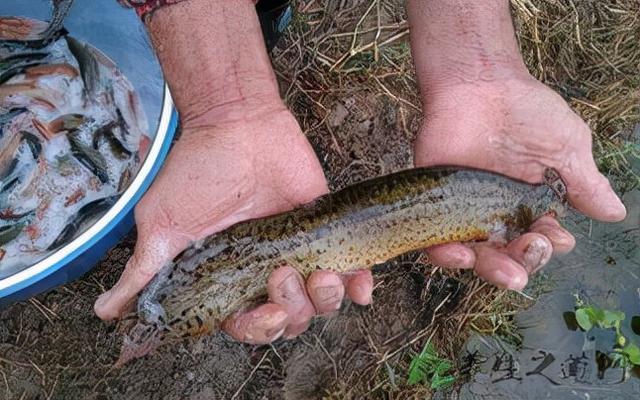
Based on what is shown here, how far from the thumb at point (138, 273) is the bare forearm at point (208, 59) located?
66 centimetres

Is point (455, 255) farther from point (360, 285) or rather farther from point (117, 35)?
point (117, 35)

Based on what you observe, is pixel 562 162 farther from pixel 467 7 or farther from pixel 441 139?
pixel 467 7

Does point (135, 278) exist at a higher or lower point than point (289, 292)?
higher

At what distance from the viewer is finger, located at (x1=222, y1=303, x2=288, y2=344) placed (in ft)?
9.27

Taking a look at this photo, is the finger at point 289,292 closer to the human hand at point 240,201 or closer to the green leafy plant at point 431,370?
the human hand at point 240,201

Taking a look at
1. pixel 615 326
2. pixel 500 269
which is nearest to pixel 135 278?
pixel 500 269

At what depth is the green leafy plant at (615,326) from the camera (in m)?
3.85

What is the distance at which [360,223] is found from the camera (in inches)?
117

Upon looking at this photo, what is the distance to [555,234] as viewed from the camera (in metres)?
Answer: 3.06

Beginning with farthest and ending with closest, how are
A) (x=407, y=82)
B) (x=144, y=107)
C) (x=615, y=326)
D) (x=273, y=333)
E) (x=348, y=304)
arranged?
1. (x=407, y=82)
2. (x=144, y=107)
3. (x=348, y=304)
4. (x=615, y=326)
5. (x=273, y=333)

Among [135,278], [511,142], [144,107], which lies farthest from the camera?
[144,107]

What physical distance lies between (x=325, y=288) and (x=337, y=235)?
242 mm

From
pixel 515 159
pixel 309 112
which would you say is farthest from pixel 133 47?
pixel 515 159

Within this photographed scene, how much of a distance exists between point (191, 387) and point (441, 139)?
183 cm
